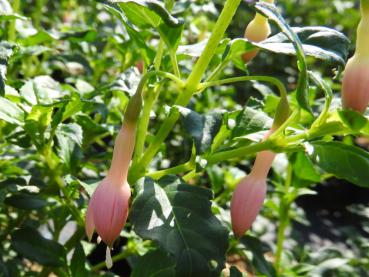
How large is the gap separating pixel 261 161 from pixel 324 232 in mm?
1347

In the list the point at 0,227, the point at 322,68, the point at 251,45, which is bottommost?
the point at 322,68

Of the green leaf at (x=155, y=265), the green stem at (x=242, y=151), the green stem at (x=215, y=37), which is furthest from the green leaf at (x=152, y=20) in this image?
the green leaf at (x=155, y=265)

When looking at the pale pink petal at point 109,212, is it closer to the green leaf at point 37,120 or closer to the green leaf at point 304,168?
the green leaf at point 37,120

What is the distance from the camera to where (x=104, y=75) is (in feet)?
5.01

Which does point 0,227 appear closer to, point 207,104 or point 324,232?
point 207,104

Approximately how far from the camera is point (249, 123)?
2.28 ft

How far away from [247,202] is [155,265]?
0.20m

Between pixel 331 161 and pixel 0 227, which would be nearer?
pixel 331 161

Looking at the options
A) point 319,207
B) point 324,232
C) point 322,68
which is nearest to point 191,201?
point 324,232

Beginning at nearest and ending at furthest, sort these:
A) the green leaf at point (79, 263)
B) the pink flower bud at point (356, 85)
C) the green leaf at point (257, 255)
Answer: the pink flower bud at point (356, 85), the green leaf at point (79, 263), the green leaf at point (257, 255)

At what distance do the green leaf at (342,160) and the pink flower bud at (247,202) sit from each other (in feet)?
0.23

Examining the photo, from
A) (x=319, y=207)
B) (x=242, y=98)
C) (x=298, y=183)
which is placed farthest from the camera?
(x=242, y=98)

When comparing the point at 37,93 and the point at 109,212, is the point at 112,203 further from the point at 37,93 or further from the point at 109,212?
the point at 37,93

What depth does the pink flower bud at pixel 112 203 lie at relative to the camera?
1.78ft
